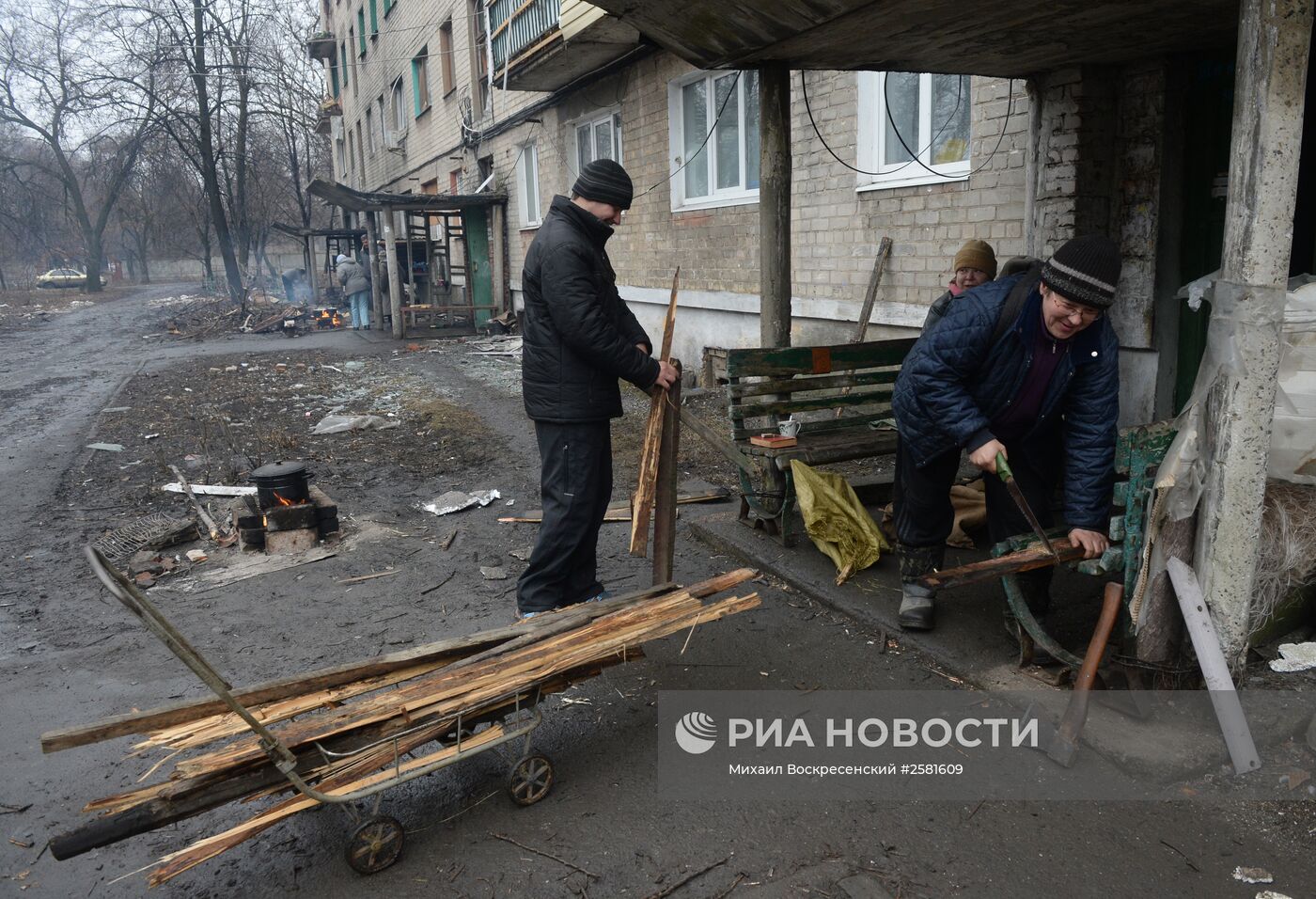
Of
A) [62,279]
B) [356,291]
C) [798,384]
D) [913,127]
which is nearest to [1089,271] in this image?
[798,384]

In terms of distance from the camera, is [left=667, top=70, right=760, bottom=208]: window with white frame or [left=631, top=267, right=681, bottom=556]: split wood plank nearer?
[left=631, top=267, right=681, bottom=556]: split wood plank

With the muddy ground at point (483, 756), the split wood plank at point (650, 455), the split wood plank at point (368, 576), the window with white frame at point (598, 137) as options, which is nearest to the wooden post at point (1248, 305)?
the muddy ground at point (483, 756)

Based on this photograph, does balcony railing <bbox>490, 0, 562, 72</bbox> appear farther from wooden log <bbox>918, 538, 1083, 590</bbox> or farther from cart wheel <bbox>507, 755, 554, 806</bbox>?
cart wheel <bbox>507, 755, 554, 806</bbox>

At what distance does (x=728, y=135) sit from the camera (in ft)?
33.9

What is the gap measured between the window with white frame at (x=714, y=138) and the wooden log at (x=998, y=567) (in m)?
7.23

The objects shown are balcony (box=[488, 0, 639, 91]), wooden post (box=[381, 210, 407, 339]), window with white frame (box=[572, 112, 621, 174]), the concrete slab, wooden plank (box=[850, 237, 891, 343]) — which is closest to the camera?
the concrete slab

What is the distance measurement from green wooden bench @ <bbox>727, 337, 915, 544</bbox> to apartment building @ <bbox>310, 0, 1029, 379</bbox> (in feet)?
6.55

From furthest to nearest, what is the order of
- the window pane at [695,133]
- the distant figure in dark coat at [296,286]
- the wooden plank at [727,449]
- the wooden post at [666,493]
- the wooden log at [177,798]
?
the distant figure in dark coat at [296,286]
the window pane at [695,133]
the wooden plank at [727,449]
the wooden post at [666,493]
the wooden log at [177,798]

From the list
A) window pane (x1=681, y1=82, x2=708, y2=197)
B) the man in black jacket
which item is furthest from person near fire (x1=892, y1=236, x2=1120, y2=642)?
window pane (x1=681, y1=82, x2=708, y2=197)

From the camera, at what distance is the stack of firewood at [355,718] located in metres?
2.27

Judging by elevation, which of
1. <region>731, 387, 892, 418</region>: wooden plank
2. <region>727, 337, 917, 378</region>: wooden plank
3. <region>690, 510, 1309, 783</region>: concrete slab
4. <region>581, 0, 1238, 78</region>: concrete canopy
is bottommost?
<region>690, 510, 1309, 783</region>: concrete slab

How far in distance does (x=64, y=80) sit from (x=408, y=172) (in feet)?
57.5

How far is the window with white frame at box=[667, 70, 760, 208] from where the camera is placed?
388 inches

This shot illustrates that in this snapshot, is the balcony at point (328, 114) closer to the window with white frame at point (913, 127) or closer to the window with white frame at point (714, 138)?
the window with white frame at point (714, 138)
